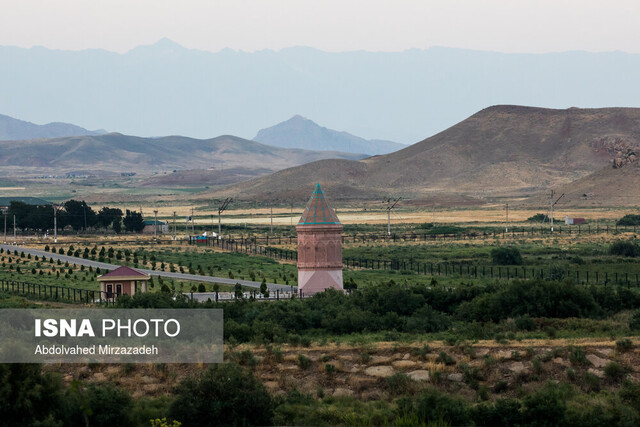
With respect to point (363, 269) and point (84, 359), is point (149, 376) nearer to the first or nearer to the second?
point (84, 359)

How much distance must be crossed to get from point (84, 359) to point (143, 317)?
464 cm

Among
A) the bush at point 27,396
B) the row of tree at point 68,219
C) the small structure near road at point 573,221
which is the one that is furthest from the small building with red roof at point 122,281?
the small structure near road at point 573,221

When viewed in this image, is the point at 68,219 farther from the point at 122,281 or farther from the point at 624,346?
the point at 624,346

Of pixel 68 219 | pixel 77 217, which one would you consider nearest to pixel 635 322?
pixel 68 219

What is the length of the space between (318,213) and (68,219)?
70674 millimetres

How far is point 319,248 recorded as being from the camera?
41312 millimetres

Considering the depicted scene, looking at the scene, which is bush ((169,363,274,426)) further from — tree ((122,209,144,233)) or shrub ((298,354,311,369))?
tree ((122,209,144,233))

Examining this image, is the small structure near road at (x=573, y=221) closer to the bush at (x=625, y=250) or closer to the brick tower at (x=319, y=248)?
the bush at (x=625, y=250)

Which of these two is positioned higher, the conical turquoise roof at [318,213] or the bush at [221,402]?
the conical turquoise roof at [318,213]

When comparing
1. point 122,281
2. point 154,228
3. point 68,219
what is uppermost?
point 68,219

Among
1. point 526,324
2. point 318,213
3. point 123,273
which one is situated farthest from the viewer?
point 123,273

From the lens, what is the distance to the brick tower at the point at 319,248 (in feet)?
135

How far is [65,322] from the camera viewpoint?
3119cm

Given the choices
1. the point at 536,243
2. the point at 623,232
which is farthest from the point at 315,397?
the point at 623,232
